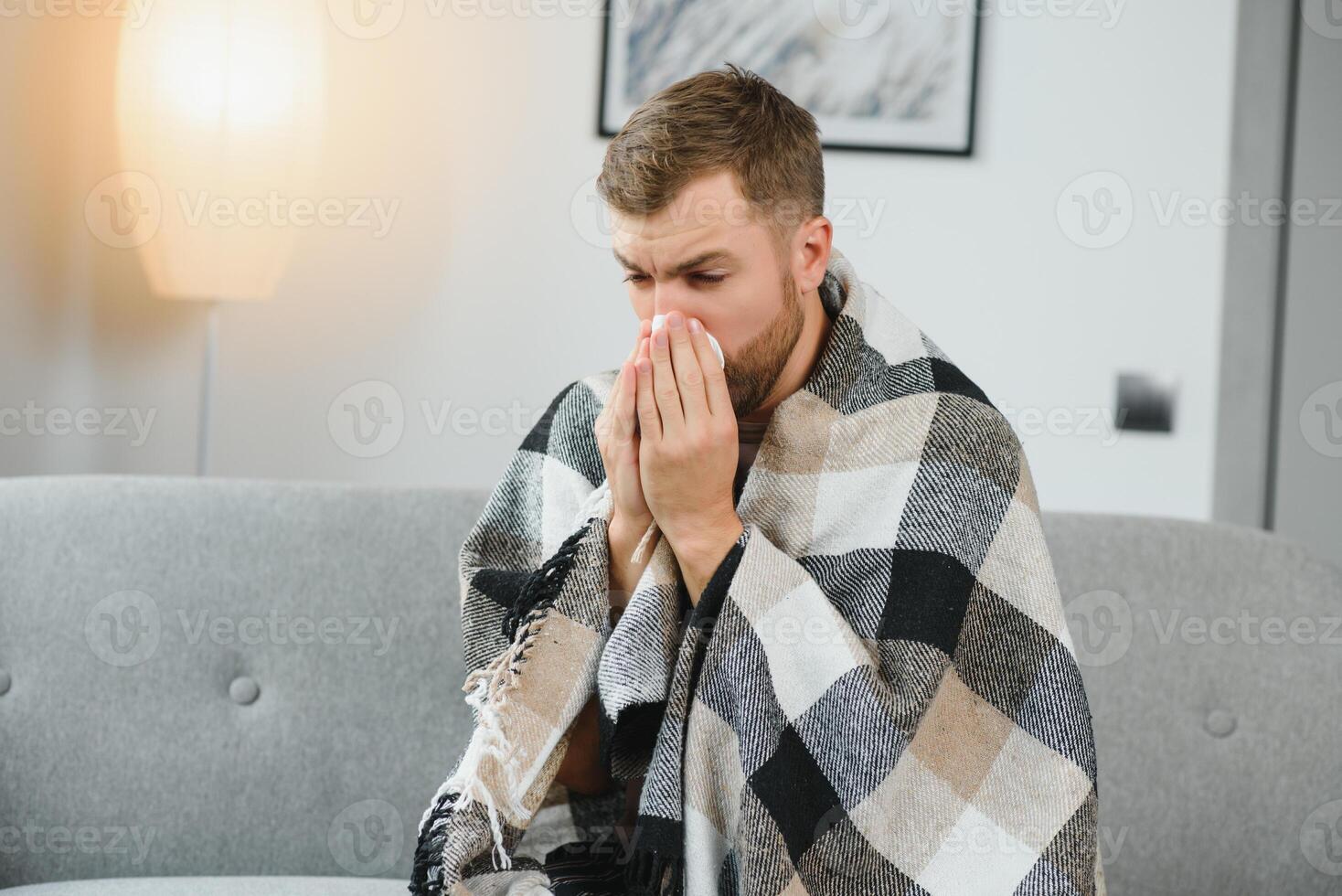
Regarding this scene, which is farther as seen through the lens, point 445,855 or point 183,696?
point 183,696

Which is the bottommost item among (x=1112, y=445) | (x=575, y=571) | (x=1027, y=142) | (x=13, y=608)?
(x=13, y=608)

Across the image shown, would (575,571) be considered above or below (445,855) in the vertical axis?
above

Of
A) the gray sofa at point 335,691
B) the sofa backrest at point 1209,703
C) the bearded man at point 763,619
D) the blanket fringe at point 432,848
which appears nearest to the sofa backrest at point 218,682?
the gray sofa at point 335,691

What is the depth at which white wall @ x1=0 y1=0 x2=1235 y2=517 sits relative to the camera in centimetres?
238

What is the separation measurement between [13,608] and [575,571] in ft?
2.97

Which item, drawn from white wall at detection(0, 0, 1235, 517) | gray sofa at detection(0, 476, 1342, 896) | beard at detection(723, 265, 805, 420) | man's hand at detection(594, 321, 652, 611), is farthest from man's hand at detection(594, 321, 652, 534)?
white wall at detection(0, 0, 1235, 517)

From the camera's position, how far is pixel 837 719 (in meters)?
1.21

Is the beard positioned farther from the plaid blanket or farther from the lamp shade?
the lamp shade

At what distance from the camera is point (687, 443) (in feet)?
4.12

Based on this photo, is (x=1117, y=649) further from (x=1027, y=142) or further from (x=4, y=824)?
(x=4, y=824)

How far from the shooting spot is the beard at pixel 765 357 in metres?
1.37

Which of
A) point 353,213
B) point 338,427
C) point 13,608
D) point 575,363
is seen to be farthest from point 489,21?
point 13,608

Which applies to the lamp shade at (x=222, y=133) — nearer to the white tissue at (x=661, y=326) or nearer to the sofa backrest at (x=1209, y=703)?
the white tissue at (x=661, y=326)

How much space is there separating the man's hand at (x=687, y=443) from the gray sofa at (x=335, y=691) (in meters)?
0.59
